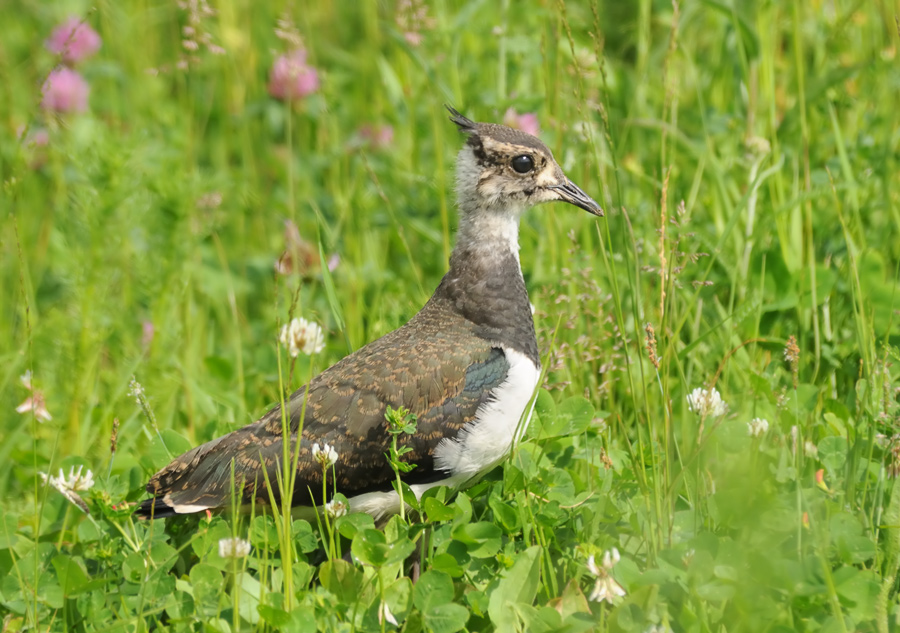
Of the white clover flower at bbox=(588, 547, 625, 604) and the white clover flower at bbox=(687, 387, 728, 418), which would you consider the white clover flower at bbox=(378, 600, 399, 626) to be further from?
the white clover flower at bbox=(687, 387, 728, 418)

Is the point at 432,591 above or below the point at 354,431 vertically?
below

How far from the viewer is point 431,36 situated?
6.40 meters

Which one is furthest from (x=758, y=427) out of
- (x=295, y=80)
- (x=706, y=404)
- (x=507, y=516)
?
(x=295, y=80)

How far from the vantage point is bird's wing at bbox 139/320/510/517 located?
12.8ft

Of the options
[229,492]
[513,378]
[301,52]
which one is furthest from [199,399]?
[301,52]

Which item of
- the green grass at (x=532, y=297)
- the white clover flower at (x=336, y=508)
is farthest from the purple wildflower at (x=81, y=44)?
the white clover flower at (x=336, y=508)

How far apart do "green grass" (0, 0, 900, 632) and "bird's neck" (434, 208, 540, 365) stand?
0.86 feet

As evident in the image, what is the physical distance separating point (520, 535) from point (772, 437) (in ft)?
3.65

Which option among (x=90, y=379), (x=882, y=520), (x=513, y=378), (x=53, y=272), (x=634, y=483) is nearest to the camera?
(x=882, y=520)

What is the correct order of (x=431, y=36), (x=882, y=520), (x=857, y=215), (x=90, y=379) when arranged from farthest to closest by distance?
(x=431, y=36)
(x=90, y=379)
(x=857, y=215)
(x=882, y=520)

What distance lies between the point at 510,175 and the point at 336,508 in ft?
5.62

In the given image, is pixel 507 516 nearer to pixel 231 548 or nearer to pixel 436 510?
pixel 436 510

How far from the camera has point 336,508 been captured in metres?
3.56

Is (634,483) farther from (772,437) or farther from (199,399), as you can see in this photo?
(199,399)
